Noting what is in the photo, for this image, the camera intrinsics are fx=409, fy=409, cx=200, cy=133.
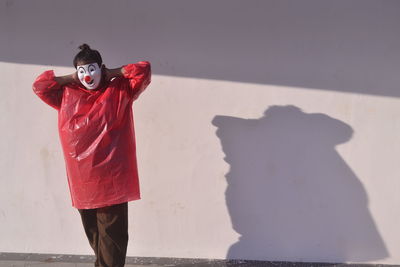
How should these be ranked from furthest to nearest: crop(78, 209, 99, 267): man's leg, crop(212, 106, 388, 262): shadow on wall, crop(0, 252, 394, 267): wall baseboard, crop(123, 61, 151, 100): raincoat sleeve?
crop(0, 252, 394, 267): wall baseboard
crop(212, 106, 388, 262): shadow on wall
crop(78, 209, 99, 267): man's leg
crop(123, 61, 151, 100): raincoat sleeve

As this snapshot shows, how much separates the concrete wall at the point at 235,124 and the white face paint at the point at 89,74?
56 cm

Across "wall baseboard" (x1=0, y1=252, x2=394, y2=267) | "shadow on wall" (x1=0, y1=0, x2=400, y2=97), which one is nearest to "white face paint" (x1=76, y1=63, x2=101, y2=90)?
"shadow on wall" (x1=0, y1=0, x2=400, y2=97)

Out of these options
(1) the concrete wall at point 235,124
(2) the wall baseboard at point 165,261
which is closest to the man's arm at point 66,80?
(1) the concrete wall at point 235,124

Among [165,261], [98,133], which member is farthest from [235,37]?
[165,261]

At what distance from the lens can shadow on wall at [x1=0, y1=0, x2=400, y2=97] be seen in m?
2.72

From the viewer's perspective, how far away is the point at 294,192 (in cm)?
292

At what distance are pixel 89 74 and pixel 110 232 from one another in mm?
928

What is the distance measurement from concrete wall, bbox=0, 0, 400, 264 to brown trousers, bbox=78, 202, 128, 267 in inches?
20.9

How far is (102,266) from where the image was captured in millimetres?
2525

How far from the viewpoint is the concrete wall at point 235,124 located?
276 centimetres

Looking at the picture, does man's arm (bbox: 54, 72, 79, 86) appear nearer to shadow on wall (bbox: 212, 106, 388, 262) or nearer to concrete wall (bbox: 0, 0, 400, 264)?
concrete wall (bbox: 0, 0, 400, 264)

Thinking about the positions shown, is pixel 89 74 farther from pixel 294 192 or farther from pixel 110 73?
pixel 294 192

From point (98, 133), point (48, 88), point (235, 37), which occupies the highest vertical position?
point (235, 37)

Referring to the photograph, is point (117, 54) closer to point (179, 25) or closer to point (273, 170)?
point (179, 25)
